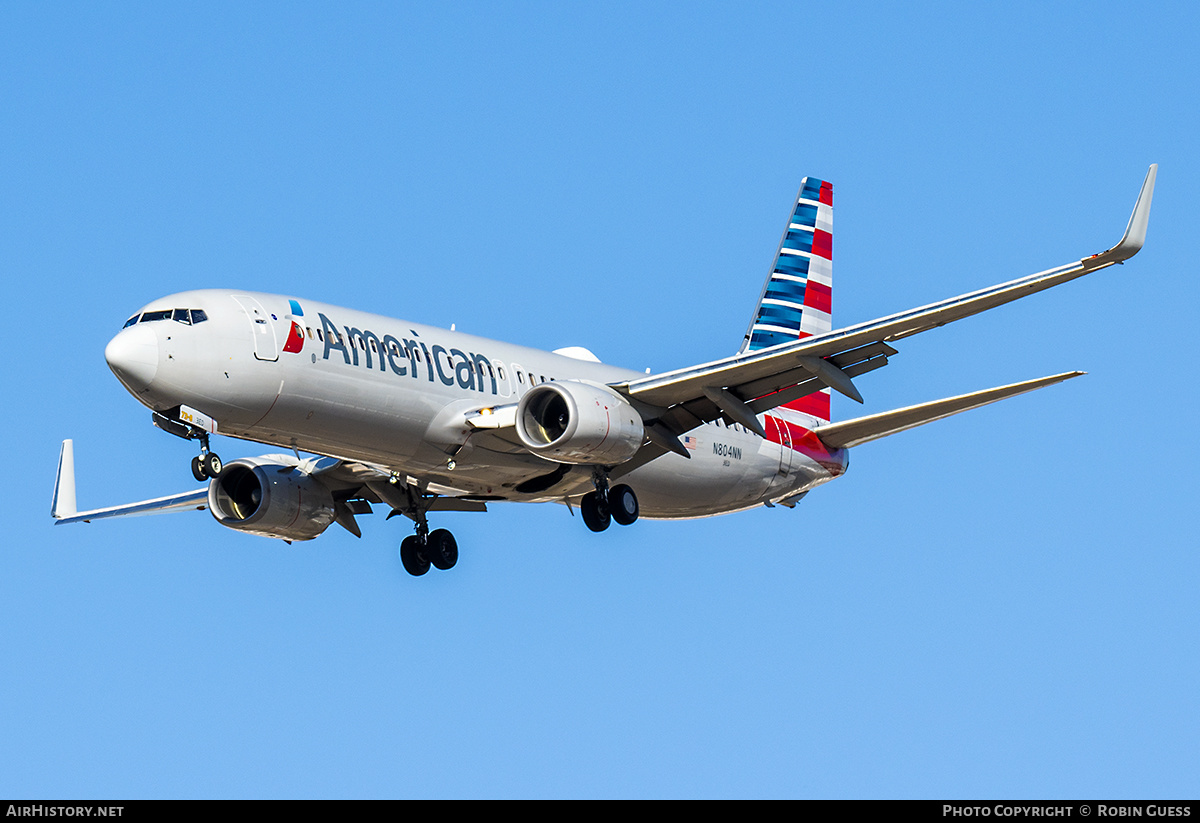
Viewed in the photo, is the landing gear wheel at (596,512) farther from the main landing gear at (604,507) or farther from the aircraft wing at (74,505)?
the aircraft wing at (74,505)

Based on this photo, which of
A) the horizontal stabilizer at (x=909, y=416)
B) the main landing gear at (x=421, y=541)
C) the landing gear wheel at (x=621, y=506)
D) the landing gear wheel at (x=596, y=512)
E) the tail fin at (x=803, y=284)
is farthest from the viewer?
the tail fin at (x=803, y=284)

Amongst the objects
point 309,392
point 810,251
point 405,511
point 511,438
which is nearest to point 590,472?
point 511,438

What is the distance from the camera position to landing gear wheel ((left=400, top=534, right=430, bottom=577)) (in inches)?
1484

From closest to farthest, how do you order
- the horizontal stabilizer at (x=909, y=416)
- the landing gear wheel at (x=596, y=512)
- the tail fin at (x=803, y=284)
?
the horizontal stabilizer at (x=909, y=416) < the landing gear wheel at (x=596, y=512) < the tail fin at (x=803, y=284)

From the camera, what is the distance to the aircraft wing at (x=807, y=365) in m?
29.8

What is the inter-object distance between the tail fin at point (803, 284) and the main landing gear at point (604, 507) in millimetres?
8993

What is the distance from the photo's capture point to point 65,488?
134ft

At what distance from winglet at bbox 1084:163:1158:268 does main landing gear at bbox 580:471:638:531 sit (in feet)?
38.9

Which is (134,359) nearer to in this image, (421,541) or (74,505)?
(421,541)

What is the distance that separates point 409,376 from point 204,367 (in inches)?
172

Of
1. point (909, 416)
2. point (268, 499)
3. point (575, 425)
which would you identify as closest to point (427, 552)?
point (268, 499)

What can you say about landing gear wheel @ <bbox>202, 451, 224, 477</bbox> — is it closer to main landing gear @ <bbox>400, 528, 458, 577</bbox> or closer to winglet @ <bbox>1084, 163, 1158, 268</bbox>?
main landing gear @ <bbox>400, 528, 458, 577</bbox>

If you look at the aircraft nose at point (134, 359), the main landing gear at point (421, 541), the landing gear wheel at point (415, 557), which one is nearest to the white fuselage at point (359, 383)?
the aircraft nose at point (134, 359)
